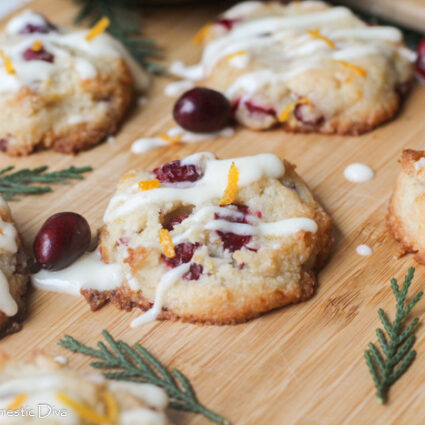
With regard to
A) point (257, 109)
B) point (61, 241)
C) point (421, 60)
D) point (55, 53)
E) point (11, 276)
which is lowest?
point (11, 276)

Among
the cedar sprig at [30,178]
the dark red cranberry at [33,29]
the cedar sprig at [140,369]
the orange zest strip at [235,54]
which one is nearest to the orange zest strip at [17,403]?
the cedar sprig at [140,369]

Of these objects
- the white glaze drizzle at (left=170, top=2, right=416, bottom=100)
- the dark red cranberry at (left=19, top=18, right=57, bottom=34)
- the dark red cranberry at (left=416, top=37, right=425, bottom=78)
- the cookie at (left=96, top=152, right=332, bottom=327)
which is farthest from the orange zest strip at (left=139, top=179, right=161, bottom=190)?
the dark red cranberry at (left=416, top=37, right=425, bottom=78)

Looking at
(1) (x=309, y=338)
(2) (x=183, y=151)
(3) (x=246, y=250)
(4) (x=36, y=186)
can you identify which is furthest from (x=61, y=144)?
(1) (x=309, y=338)

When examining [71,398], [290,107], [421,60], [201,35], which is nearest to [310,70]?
[290,107]

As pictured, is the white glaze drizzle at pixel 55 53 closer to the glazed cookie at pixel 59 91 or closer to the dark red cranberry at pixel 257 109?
the glazed cookie at pixel 59 91

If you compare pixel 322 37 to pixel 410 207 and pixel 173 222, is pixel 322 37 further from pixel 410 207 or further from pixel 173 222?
Result: pixel 173 222

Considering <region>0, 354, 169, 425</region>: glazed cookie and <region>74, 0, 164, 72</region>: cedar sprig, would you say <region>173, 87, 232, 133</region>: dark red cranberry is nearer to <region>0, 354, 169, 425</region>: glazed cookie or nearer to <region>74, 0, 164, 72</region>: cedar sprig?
<region>74, 0, 164, 72</region>: cedar sprig
